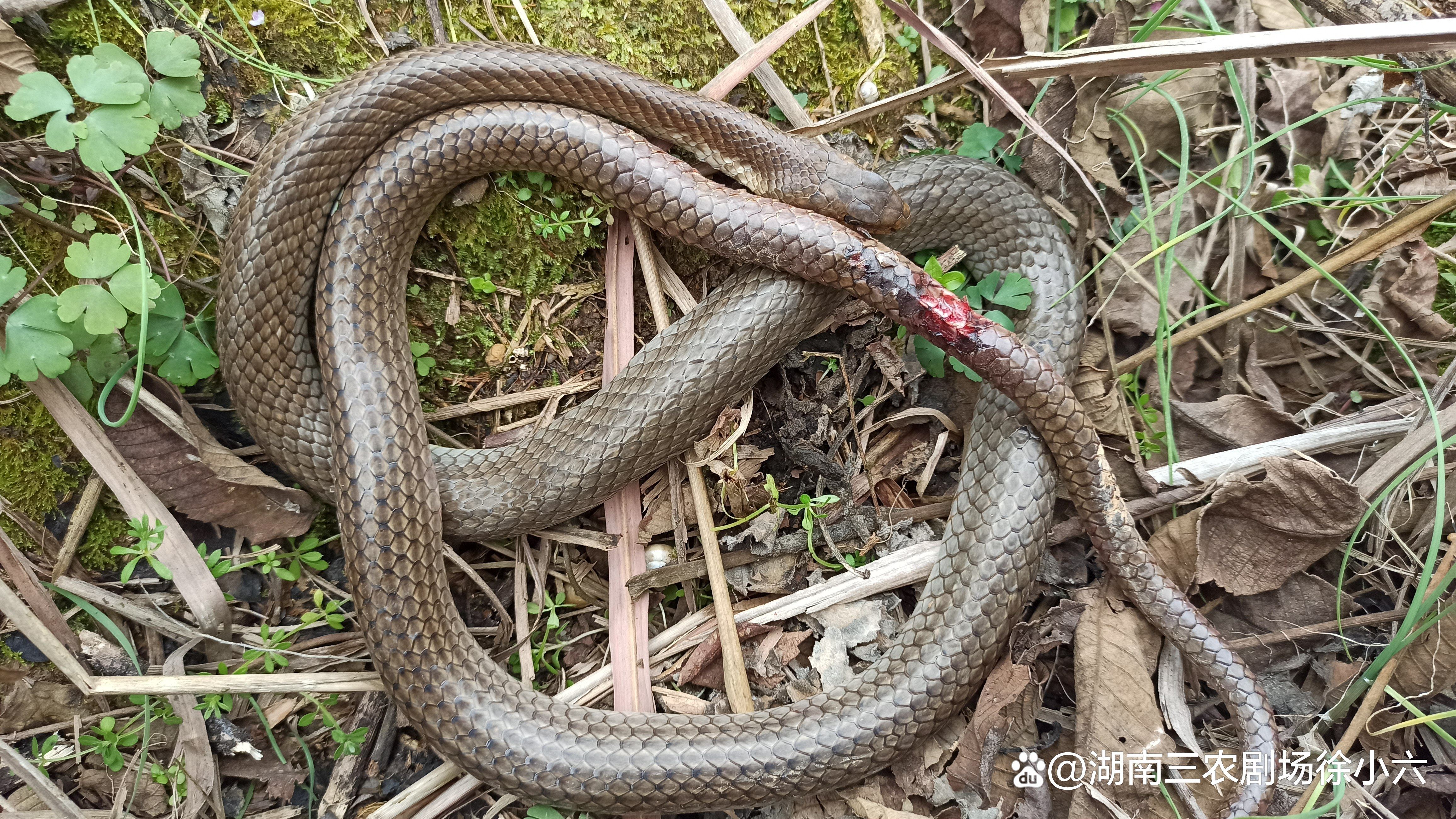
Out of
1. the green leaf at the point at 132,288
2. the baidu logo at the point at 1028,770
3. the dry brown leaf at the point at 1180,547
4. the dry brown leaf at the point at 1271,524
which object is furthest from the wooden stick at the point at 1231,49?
the green leaf at the point at 132,288

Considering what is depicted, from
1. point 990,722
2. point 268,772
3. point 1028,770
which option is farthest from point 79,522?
point 1028,770

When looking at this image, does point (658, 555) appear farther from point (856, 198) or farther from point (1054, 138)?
point (1054, 138)

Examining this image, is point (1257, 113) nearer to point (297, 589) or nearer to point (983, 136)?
point (983, 136)

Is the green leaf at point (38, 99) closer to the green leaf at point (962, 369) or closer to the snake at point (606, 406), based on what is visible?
the snake at point (606, 406)

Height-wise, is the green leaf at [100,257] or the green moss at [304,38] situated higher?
the green moss at [304,38]

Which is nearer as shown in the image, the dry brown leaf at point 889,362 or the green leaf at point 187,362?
the green leaf at point 187,362

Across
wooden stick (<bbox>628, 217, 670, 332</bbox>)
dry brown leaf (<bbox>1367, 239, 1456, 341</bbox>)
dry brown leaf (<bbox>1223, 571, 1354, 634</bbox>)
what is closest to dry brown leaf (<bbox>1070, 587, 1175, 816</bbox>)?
dry brown leaf (<bbox>1223, 571, 1354, 634</bbox>)
